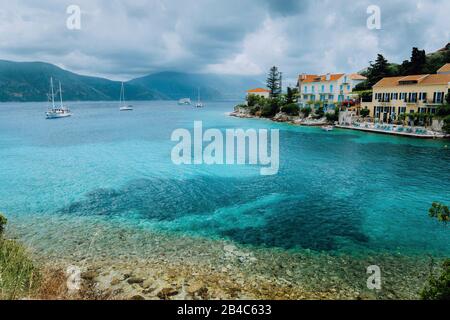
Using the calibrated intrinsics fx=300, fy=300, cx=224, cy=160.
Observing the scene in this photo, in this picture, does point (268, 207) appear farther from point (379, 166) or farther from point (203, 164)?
point (379, 166)

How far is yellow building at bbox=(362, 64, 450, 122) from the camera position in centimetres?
4703

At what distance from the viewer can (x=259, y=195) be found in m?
20.5

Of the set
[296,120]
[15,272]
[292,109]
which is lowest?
[15,272]

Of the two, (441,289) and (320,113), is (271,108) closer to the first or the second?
(320,113)

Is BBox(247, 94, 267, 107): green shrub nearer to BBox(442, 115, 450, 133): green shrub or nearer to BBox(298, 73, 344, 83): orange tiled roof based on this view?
BBox(298, 73, 344, 83): orange tiled roof

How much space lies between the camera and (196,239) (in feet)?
46.0

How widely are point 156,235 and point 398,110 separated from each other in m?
53.0

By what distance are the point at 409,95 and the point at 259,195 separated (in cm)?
4354

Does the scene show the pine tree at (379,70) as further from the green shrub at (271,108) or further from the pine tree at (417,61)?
the green shrub at (271,108)

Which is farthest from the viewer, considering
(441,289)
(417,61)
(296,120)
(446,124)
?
(296,120)

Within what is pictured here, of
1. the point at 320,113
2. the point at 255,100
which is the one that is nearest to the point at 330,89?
the point at 320,113

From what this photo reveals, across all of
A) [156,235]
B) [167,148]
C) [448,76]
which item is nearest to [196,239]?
[156,235]

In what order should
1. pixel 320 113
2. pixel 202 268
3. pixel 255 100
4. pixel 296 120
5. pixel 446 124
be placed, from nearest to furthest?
A: pixel 202 268 < pixel 446 124 < pixel 320 113 < pixel 296 120 < pixel 255 100

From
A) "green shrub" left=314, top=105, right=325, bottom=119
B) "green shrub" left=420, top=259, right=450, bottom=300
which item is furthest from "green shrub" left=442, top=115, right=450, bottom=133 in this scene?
"green shrub" left=420, top=259, right=450, bottom=300
